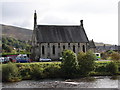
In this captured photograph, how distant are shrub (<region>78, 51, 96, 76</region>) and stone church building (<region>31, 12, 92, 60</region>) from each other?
17133mm

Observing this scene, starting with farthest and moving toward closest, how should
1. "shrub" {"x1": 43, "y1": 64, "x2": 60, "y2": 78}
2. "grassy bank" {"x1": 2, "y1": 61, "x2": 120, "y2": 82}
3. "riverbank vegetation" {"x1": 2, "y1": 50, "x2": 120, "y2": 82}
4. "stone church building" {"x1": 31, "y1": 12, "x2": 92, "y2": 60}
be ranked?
"stone church building" {"x1": 31, "y1": 12, "x2": 92, "y2": 60} < "shrub" {"x1": 43, "y1": 64, "x2": 60, "y2": 78} < "riverbank vegetation" {"x1": 2, "y1": 50, "x2": 120, "y2": 82} < "grassy bank" {"x1": 2, "y1": 61, "x2": 120, "y2": 82}

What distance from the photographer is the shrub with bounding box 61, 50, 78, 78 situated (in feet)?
159

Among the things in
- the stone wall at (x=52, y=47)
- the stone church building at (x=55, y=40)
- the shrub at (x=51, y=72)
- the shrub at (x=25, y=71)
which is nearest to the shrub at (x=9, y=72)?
the shrub at (x=25, y=71)

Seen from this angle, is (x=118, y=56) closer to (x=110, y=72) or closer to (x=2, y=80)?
(x=110, y=72)

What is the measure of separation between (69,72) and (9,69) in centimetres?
1312

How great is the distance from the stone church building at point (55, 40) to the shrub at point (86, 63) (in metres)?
17.1

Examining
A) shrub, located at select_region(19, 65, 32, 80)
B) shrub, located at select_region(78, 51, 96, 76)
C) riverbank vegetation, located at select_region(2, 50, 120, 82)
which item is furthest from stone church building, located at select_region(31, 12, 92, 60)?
A: shrub, located at select_region(78, 51, 96, 76)

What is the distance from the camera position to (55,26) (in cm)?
7056

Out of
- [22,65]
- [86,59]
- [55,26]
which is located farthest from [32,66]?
[55,26]

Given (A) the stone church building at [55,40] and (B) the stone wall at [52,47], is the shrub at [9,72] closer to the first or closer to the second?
(A) the stone church building at [55,40]

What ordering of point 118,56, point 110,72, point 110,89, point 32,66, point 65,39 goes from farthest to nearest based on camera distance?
1. point 65,39
2. point 118,56
3. point 110,72
4. point 32,66
5. point 110,89

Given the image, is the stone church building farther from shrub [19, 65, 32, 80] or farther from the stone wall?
shrub [19, 65, 32, 80]

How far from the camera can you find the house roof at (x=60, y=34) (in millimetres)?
66938

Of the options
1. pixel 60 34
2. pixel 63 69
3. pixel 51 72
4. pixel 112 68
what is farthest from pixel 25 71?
pixel 60 34
